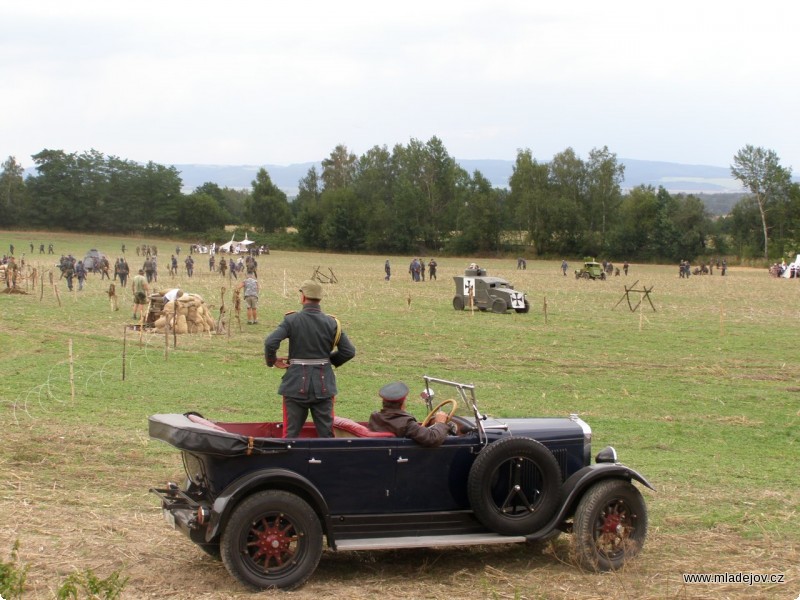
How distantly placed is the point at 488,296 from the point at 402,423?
29.6 metres

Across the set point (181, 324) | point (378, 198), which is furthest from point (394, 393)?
point (378, 198)

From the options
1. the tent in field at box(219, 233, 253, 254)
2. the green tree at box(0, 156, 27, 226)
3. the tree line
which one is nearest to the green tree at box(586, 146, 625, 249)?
the tree line

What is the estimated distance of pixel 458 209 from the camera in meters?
120

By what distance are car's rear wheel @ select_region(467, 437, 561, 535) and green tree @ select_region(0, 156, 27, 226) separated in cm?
12549

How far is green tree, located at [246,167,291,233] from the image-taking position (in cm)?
13962

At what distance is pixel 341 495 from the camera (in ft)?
24.1

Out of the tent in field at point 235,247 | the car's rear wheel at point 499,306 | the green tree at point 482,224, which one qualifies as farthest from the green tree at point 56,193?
the car's rear wheel at point 499,306

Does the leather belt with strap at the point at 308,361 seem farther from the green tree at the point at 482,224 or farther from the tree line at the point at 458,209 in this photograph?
the green tree at the point at 482,224

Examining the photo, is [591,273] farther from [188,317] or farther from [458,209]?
[458,209]

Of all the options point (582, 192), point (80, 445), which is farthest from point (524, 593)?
point (582, 192)

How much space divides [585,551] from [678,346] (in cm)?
1950

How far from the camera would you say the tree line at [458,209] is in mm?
110000

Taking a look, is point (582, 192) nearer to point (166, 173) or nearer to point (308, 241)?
point (308, 241)

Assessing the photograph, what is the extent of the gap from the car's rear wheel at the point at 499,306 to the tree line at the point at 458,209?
7386 cm
